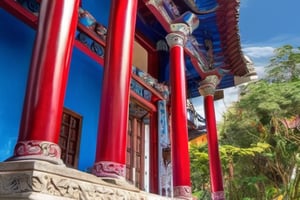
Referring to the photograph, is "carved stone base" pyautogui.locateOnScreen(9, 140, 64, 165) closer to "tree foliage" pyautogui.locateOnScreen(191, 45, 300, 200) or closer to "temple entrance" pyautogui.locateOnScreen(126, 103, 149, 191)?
"temple entrance" pyautogui.locateOnScreen(126, 103, 149, 191)

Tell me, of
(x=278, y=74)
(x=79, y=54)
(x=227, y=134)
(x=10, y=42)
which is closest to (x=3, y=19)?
(x=10, y=42)

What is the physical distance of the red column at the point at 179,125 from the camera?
19.9 ft

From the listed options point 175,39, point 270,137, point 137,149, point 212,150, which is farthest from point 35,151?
point 270,137

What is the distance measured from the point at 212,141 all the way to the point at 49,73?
21.3 feet

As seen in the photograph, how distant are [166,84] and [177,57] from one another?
2.67m

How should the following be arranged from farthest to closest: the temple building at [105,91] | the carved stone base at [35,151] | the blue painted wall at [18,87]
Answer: the blue painted wall at [18,87] → the temple building at [105,91] → the carved stone base at [35,151]

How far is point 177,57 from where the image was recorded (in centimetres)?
710

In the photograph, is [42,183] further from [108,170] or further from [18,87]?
[18,87]

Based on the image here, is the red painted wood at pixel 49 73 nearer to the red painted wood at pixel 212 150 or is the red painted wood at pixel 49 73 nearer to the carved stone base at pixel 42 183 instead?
the carved stone base at pixel 42 183

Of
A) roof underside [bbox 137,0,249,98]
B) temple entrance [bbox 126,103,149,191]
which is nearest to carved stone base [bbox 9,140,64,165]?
roof underside [bbox 137,0,249,98]

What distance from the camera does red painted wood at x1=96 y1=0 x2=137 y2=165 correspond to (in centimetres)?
394

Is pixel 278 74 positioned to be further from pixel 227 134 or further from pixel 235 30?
pixel 235 30

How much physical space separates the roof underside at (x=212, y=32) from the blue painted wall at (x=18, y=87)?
2408 mm

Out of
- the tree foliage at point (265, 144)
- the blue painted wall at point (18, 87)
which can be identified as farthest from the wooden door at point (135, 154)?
the tree foliage at point (265, 144)
